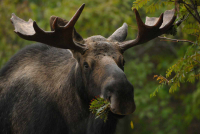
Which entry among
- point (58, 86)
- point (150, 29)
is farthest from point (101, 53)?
point (58, 86)

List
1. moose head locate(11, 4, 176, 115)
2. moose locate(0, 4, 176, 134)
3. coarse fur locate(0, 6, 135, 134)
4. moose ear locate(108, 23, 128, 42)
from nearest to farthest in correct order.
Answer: moose head locate(11, 4, 176, 115)
moose locate(0, 4, 176, 134)
coarse fur locate(0, 6, 135, 134)
moose ear locate(108, 23, 128, 42)

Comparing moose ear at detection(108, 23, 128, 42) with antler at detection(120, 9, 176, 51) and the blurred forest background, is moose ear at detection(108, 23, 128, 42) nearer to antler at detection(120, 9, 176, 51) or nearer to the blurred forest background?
antler at detection(120, 9, 176, 51)

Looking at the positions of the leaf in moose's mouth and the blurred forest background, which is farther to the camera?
the blurred forest background

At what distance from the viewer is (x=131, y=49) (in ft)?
40.7

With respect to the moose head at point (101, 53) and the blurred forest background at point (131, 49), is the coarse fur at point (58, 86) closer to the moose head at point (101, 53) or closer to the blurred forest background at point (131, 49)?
the moose head at point (101, 53)

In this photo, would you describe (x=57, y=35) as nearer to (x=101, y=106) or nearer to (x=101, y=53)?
(x=101, y=53)

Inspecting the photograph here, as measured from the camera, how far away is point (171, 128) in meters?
13.0

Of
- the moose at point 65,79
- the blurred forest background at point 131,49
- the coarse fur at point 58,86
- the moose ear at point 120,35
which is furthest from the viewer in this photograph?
the blurred forest background at point 131,49

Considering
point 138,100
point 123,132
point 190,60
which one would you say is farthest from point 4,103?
point 123,132

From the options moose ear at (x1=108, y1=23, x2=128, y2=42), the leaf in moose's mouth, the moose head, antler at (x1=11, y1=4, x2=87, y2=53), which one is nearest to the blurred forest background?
moose ear at (x1=108, y1=23, x2=128, y2=42)

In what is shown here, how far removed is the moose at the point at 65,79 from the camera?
12.8ft

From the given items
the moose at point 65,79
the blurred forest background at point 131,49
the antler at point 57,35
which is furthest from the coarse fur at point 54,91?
the blurred forest background at point 131,49

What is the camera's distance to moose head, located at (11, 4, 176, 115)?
3.59 meters

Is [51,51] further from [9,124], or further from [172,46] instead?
[172,46]
